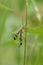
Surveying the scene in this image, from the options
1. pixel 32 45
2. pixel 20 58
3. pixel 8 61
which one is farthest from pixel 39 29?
pixel 8 61

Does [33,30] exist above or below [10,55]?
above

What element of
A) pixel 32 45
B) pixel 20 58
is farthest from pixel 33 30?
pixel 20 58

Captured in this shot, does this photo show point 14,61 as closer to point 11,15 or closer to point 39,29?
point 11,15

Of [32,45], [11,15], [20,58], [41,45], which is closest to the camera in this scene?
[41,45]

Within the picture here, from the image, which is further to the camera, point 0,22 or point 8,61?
point 8,61

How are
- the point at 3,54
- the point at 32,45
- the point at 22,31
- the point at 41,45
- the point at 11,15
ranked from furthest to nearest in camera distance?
the point at 11,15 → the point at 3,54 → the point at 32,45 → the point at 41,45 → the point at 22,31

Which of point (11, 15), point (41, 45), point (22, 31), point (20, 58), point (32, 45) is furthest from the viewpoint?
point (11, 15)

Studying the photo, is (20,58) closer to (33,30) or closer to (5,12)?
(5,12)

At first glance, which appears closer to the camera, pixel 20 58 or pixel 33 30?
pixel 33 30

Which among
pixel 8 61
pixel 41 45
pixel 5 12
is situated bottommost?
pixel 8 61
